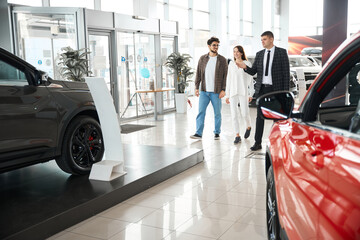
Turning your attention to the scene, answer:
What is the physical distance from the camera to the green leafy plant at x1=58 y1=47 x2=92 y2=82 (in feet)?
25.5

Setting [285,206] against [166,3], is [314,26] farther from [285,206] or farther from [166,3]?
[285,206]

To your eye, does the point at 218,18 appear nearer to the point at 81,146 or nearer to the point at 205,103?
the point at 205,103

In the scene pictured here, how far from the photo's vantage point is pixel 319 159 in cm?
120

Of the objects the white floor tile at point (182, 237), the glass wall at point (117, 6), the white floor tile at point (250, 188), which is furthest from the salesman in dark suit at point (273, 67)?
the glass wall at point (117, 6)

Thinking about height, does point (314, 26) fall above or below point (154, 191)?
above

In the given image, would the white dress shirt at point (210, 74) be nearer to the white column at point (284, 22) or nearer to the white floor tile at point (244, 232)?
the white floor tile at point (244, 232)

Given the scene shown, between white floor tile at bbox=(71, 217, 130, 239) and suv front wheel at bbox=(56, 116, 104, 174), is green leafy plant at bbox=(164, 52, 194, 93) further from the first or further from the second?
white floor tile at bbox=(71, 217, 130, 239)

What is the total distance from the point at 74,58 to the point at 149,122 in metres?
A: 2.56

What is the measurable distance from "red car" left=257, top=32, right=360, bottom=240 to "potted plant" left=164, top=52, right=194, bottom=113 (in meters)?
9.17

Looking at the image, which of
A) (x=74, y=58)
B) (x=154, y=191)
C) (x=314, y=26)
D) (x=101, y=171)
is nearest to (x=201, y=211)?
(x=154, y=191)

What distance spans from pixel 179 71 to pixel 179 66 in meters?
0.18

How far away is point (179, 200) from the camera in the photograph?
3.77 m

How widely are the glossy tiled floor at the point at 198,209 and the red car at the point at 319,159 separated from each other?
105 cm

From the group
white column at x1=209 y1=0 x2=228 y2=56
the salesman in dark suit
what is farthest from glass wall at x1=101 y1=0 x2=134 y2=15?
the salesman in dark suit
